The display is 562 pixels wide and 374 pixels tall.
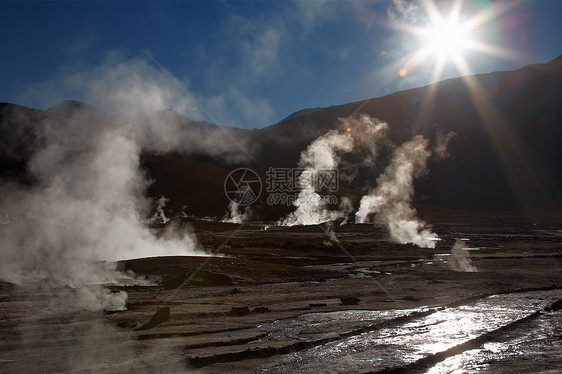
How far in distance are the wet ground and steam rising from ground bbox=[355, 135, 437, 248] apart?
2383cm

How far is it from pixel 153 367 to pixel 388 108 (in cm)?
16638

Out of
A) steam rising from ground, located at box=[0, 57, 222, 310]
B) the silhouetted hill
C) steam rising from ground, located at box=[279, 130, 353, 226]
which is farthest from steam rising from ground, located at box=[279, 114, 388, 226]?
steam rising from ground, located at box=[0, 57, 222, 310]

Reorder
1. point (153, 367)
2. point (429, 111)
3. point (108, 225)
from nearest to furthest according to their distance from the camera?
point (153, 367) → point (108, 225) → point (429, 111)

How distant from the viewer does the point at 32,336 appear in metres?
9.93

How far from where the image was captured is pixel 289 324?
1163 cm

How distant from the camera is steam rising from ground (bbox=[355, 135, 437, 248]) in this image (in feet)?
161

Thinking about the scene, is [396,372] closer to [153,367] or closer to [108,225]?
[153,367]

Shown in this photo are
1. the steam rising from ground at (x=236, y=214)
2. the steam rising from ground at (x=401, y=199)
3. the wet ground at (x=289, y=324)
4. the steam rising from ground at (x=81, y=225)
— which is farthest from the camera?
the steam rising from ground at (x=236, y=214)

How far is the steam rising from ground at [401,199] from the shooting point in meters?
49.1

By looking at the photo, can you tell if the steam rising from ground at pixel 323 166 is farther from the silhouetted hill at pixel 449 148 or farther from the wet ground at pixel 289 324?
the wet ground at pixel 289 324

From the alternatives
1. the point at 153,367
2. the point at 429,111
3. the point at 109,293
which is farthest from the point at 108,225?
the point at 429,111

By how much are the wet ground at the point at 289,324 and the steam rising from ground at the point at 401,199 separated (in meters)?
23.8

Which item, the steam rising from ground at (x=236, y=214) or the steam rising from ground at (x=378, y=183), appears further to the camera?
the steam rising from ground at (x=236, y=214)

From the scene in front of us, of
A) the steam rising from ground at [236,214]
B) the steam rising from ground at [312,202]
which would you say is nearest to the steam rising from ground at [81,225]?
the steam rising from ground at [312,202]
